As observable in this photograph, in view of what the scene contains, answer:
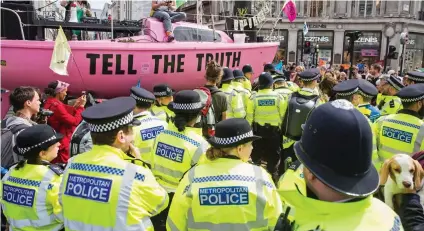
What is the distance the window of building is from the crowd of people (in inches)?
199

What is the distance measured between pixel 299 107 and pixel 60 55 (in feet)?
12.5

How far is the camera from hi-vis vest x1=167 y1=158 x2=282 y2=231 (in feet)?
7.83

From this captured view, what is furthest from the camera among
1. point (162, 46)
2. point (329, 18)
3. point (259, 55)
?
point (329, 18)

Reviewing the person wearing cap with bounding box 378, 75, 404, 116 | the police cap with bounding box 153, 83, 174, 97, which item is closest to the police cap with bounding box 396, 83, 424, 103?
the person wearing cap with bounding box 378, 75, 404, 116

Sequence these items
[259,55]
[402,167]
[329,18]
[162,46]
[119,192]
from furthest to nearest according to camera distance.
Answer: [329,18]
[259,55]
[162,46]
[119,192]
[402,167]

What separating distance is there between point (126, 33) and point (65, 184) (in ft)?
30.5

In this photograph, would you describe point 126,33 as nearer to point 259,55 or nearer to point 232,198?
point 259,55

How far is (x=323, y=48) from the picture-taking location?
3541 centimetres

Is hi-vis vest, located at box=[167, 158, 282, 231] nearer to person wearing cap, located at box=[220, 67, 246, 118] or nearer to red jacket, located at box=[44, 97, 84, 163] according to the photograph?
red jacket, located at box=[44, 97, 84, 163]

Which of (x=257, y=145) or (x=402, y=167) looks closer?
(x=402, y=167)

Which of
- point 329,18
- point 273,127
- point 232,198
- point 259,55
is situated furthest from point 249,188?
point 329,18

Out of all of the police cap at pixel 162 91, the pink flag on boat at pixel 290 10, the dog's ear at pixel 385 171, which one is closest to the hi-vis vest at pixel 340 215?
the dog's ear at pixel 385 171

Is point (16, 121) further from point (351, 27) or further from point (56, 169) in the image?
point (351, 27)

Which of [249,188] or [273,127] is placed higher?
[249,188]
